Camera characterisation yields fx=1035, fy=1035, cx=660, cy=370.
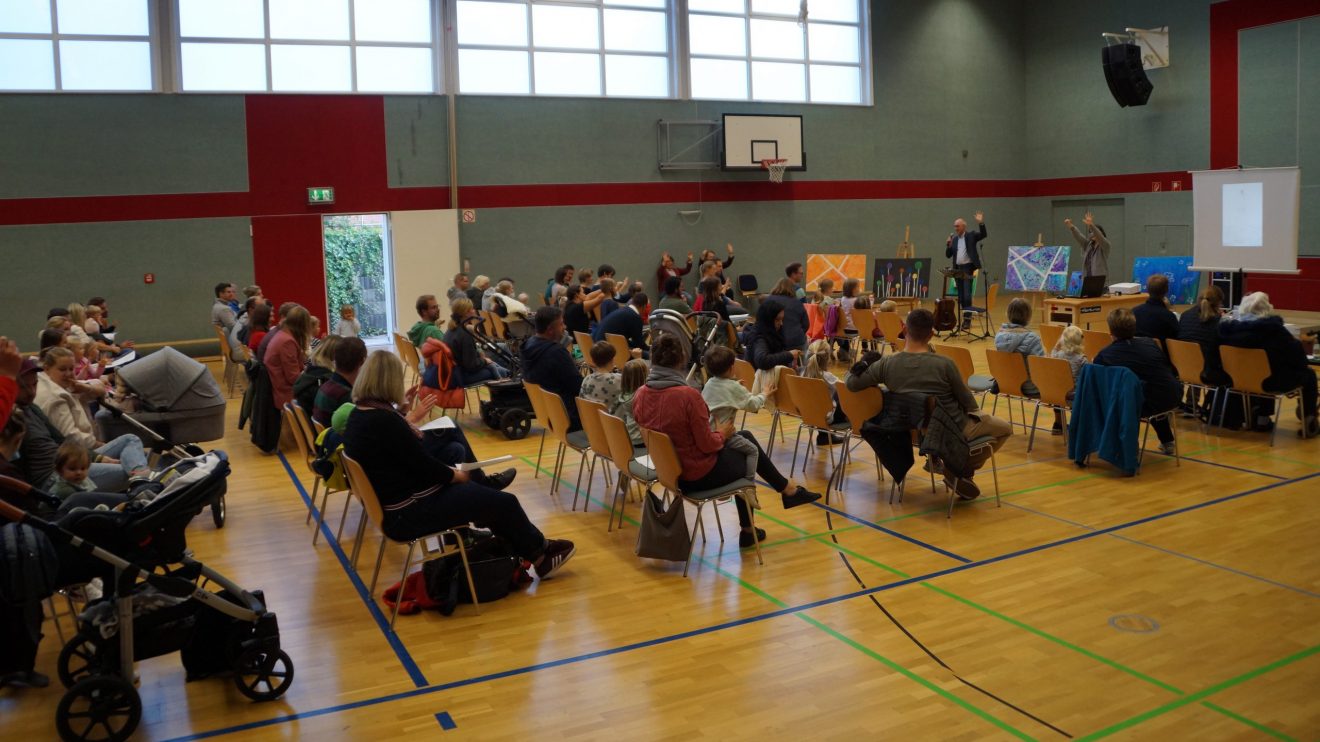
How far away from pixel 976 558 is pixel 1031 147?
1836cm

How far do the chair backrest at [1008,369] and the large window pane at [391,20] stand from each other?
1160 cm

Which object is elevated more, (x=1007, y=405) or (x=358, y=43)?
(x=358, y=43)

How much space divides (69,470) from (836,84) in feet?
56.5

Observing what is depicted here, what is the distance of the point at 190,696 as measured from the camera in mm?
4309

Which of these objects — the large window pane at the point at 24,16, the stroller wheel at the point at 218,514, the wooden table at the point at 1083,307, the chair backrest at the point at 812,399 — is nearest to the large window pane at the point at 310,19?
the large window pane at the point at 24,16

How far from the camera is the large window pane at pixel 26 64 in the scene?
46.4ft

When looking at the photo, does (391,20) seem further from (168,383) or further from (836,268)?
(168,383)

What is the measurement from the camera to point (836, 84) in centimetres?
1986

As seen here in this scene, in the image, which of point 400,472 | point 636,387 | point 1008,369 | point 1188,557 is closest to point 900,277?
point 1008,369

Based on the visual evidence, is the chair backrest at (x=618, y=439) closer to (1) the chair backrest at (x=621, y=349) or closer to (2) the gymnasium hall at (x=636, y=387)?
(2) the gymnasium hall at (x=636, y=387)

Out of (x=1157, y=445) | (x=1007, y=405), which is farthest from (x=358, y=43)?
(x=1157, y=445)

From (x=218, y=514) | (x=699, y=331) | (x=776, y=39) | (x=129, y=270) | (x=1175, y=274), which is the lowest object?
(x=218, y=514)

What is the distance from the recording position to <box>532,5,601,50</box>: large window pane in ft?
56.4

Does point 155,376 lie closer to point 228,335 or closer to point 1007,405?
point 228,335
